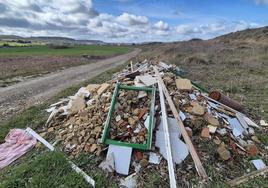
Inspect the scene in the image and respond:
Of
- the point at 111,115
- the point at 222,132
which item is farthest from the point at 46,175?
the point at 222,132

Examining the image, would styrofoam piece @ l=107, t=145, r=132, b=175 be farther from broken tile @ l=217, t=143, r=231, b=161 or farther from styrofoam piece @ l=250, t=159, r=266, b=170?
styrofoam piece @ l=250, t=159, r=266, b=170

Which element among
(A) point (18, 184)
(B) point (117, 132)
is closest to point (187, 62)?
(B) point (117, 132)

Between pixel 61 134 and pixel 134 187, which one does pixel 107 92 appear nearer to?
pixel 61 134

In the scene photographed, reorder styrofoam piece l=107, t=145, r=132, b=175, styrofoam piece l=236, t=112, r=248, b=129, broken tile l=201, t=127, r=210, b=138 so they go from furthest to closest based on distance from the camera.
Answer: styrofoam piece l=236, t=112, r=248, b=129 < broken tile l=201, t=127, r=210, b=138 < styrofoam piece l=107, t=145, r=132, b=175

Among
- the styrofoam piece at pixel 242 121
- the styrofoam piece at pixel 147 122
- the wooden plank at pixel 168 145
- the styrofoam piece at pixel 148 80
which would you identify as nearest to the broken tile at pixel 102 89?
the styrofoam piece at pixel 148 80

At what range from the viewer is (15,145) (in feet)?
17.0

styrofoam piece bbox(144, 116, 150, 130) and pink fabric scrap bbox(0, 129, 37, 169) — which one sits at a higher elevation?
styrofoam piece bbox(144, 116, 150, 130)

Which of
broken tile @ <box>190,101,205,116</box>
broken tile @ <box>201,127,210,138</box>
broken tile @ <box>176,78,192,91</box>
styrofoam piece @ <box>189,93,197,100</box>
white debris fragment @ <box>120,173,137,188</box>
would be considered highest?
broken tile @ <box>176,78,192,91</box>

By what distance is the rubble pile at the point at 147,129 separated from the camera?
14.1 feet

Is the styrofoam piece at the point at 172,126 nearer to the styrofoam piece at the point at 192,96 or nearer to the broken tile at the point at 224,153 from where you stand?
the broken tile at the point at 224,153

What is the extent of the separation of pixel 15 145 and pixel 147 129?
2799 millimetres

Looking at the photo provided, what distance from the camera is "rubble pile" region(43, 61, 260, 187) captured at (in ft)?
14.1

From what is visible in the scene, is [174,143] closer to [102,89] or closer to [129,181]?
[129,181]

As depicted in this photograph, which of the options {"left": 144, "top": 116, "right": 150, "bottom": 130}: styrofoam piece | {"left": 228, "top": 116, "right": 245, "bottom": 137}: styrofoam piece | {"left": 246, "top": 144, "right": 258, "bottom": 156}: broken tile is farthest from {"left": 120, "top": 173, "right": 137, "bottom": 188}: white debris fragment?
{"left": 228, "top": 116, "right": 245, "bottom": 137}: styrofoam piece
